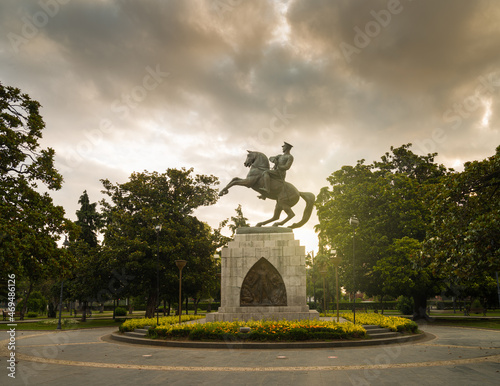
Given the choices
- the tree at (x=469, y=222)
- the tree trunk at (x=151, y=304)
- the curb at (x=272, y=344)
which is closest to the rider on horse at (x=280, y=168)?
the tree at (x=469, y=222)

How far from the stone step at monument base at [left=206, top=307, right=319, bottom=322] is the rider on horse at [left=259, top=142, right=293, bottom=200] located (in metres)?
6.21

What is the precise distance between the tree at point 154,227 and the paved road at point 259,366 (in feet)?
48.9

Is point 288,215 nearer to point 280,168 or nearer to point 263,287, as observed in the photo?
point 280,168

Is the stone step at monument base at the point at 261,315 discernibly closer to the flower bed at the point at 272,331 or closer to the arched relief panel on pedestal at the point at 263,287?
the arched relief panel on pedestal at the point at 263,287

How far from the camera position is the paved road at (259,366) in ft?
29.3

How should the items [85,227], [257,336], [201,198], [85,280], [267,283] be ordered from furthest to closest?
1. [85,227]
2. [201,198]
3. [85,280]
4. [267,283]
5. [257,336]

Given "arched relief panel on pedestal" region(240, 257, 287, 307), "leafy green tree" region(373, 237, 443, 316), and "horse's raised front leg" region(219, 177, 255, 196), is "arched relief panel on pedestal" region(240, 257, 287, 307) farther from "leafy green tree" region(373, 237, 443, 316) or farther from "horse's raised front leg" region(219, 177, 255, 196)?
"leafy green tree" region(373, 237, 443, 316)

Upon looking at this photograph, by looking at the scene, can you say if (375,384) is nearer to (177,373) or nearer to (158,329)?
(177,373)

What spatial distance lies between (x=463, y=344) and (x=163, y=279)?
71.5 ft

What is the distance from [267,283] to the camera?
18531 millimetres

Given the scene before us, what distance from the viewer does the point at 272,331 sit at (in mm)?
14859

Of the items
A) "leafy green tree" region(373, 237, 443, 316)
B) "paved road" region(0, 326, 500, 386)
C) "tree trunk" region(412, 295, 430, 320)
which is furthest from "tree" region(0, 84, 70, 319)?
"tree trunk" region(412, 295, 430, 320)

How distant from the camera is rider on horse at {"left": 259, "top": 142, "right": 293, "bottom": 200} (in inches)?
773

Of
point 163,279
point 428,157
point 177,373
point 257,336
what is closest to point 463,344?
point 257,336
